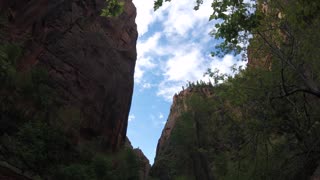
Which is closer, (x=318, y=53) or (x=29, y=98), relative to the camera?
(x=318, y=53)

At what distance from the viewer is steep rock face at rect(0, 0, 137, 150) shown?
3328 centimetres

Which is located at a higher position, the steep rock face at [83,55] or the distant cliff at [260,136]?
the steep rock face at [83,55]

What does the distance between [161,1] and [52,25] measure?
92.7 feet

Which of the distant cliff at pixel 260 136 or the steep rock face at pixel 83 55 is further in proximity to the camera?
the steep rock face at pixel 83 55

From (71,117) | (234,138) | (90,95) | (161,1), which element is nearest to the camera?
(161,1)

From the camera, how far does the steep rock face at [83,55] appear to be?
33281mm

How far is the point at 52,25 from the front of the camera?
36.2 metres

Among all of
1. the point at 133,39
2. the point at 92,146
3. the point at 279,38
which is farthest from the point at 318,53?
the point at 133,39

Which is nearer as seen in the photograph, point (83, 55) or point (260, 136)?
point (260, 136)

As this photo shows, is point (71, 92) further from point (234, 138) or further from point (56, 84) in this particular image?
point (234, 138)

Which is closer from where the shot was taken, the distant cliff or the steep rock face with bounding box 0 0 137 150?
the distant cliff

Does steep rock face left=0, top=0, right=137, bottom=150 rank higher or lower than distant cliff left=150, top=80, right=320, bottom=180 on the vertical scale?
higher

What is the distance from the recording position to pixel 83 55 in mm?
38938

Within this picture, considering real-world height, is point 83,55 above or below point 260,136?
above
